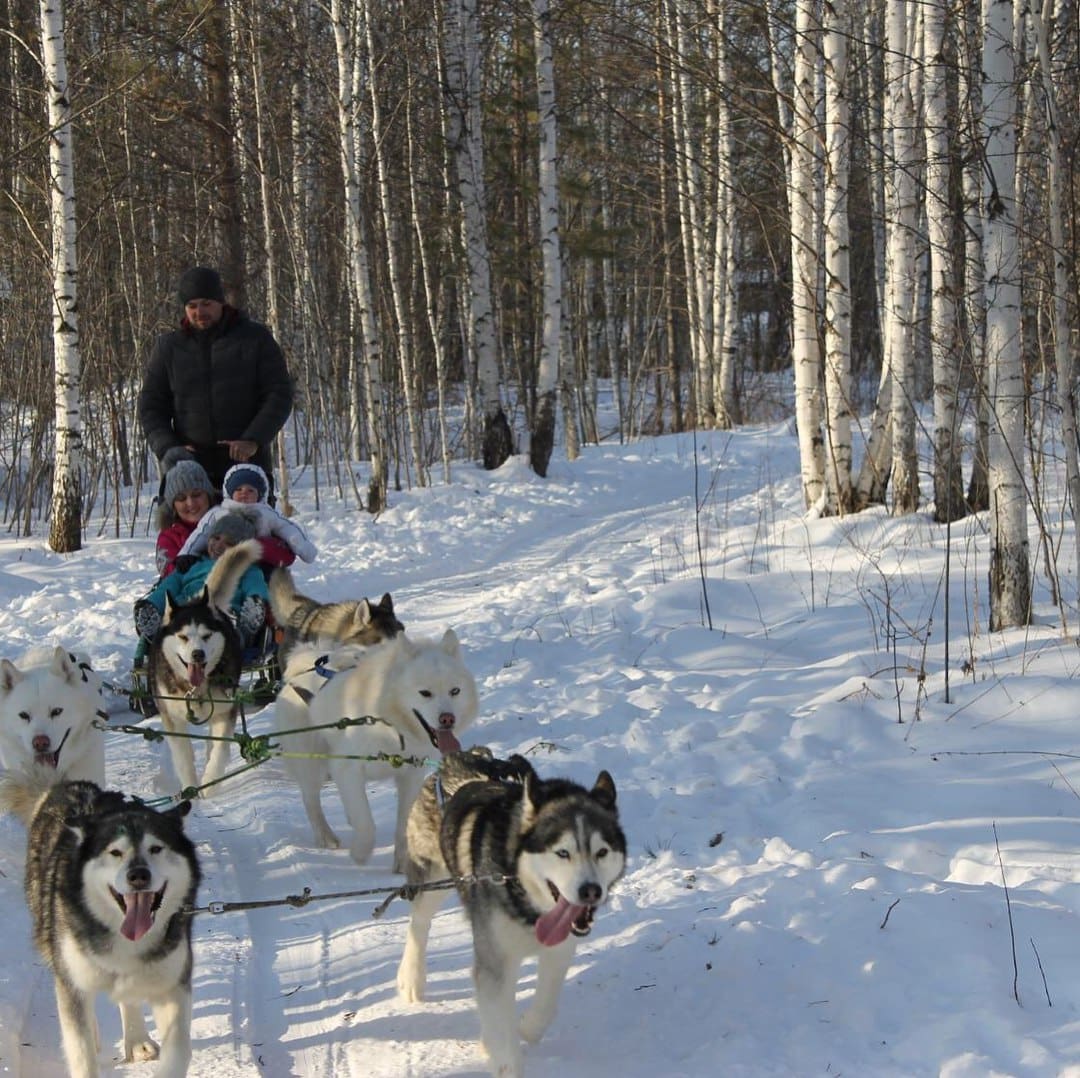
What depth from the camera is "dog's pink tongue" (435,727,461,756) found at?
170 inches

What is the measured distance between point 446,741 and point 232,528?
2420 millimetres

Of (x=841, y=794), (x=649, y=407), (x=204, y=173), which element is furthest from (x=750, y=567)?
(x=649, y=407)

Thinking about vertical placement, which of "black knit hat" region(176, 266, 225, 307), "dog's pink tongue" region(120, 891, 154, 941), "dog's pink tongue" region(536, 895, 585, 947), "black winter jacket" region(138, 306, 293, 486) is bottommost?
"dog's pink tongue" region(536, 895, 585, 947)

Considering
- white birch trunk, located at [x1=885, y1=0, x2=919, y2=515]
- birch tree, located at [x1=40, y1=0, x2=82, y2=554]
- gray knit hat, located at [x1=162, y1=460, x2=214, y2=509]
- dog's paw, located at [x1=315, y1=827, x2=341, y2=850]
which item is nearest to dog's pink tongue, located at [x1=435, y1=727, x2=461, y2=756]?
dog's paw, located at [x1=315, y1=827, x2=341, y2=850]

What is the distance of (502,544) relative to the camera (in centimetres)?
1197

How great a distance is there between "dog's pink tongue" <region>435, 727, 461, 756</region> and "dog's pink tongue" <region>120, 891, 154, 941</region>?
1629mm

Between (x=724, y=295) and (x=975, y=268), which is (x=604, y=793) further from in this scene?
(x=724, y=295)

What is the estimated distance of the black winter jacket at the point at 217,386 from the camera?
709cm

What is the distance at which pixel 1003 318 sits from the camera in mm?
5855

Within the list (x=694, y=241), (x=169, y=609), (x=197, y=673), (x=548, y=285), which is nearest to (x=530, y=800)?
(x=197, y=673)

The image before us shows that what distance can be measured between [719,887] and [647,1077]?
3.33 feet

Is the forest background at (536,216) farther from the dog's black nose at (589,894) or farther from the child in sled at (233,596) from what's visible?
the child in sled at (233,596)

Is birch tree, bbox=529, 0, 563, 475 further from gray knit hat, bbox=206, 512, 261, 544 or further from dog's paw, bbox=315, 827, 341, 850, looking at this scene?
dog's paw, bbox=315, 827, 341, 850

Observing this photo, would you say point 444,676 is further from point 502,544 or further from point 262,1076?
point 502,544
